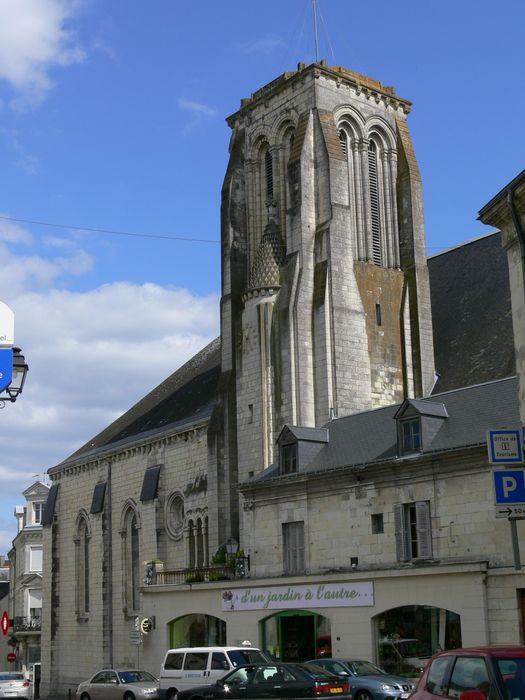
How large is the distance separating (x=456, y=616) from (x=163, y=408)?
24.3 metres

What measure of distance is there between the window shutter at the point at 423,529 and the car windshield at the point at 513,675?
15.5 metres

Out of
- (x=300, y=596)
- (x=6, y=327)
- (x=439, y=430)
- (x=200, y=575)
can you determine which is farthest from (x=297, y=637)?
(x=6, y=327)

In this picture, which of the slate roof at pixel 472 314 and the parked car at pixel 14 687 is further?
the slate roof at pixel 472 314

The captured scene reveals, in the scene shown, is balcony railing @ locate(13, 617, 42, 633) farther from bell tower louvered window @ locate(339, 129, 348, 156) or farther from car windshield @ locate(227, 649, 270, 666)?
car windshield @ locate(227, 649, 270, 666)

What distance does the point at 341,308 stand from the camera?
116 ft

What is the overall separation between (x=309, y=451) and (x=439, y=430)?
5120 millimetres

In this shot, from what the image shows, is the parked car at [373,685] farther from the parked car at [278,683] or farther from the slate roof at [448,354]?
the slate roof at [448,354]

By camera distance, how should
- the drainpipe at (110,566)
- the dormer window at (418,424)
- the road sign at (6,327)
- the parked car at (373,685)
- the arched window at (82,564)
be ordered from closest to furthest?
the road sign at (6,327), the parked car at (373,685), the dormer window at (418,424), the drainpipe at (110,566), the arched window at (82,564)

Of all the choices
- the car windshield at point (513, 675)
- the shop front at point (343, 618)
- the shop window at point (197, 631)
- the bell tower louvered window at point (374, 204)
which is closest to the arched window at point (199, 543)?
the shop front at point (343, 618)

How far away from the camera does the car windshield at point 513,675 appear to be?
370 inches

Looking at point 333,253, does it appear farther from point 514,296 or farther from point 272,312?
point 514,296

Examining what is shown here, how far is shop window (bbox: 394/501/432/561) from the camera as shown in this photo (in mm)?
25062

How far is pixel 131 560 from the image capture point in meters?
43.2

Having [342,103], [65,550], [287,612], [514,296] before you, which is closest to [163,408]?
[65,550]
